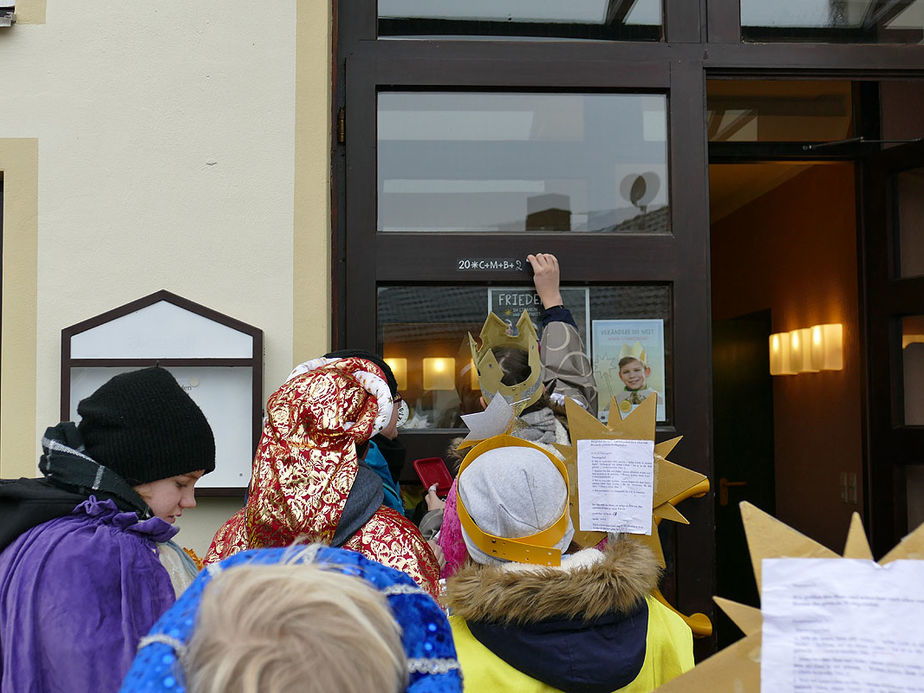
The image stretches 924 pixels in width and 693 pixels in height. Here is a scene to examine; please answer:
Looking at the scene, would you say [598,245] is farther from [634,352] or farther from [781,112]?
[781,112]

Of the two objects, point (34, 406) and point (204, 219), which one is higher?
point (204, 219)

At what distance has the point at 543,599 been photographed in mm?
1646

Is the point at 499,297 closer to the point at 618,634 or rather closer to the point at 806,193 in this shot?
the point at 618,634

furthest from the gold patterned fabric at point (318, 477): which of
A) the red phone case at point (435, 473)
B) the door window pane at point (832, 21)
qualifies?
the door window pane at point (832, 21)

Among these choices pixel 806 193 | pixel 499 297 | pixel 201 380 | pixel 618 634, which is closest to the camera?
pixel 618 634

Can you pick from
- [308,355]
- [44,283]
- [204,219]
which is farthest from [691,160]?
[44,283]

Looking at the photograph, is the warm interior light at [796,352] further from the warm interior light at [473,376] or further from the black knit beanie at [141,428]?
the black knit beanie at [141,428]

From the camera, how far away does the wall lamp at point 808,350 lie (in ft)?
18.5

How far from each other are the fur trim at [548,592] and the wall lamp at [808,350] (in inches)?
174

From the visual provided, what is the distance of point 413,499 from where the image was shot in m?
3.00

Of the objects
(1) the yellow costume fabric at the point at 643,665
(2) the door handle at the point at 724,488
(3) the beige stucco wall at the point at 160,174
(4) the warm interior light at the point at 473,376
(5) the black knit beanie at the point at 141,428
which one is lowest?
(2) the door handle at the point at 724,488

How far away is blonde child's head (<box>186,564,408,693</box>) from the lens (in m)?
0.86

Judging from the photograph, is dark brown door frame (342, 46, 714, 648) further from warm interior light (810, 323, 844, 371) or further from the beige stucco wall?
warm interior light (810, 323, 844, 371)

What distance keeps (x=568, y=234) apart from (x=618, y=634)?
5.50 feet
